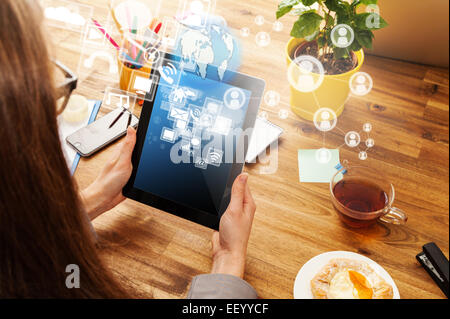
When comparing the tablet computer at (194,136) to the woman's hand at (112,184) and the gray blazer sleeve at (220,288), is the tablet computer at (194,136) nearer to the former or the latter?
the woman's hand at (112,184)

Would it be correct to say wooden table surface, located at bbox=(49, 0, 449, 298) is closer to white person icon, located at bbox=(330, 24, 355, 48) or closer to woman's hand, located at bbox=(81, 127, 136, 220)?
woman's hand, located at bbox=(81, 127, 136, 220)

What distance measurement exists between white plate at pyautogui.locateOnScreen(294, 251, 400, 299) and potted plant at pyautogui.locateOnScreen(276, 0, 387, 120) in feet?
1.31

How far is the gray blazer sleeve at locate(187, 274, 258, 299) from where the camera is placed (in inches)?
30.1

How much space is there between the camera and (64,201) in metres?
0.58

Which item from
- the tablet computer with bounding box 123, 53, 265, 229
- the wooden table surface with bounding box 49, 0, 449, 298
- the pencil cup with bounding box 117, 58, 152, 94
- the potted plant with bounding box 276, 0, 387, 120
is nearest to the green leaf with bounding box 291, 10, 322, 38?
the potted plant with bounding box 276, 0, 387, 120

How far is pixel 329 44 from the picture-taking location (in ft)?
2.99

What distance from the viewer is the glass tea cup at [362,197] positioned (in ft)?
2.88

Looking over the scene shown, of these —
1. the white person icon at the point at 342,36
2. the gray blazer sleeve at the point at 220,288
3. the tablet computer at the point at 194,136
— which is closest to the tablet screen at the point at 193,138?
the tablet computer at the point at 194,136

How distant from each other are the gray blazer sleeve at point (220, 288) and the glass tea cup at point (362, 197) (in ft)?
0.93

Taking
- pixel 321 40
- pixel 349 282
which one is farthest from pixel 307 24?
pixel 349 282

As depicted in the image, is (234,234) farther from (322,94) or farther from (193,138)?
(322,94)

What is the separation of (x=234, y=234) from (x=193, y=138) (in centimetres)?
23
